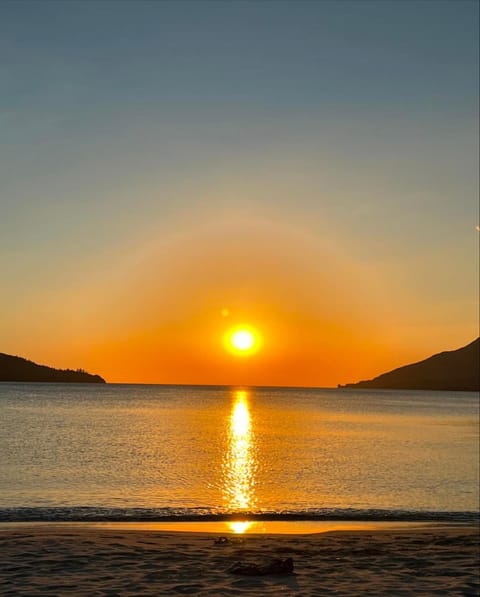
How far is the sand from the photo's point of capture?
51.9ft

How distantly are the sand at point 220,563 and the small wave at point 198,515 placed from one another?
431 centimetres

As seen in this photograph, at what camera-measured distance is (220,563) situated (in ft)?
61.8

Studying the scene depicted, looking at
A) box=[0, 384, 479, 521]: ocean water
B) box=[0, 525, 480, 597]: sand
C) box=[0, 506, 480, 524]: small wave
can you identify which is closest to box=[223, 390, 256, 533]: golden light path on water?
box=[0, 384, 479, 521]: ocean water

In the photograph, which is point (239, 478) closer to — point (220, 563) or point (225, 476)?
point (225, 476)

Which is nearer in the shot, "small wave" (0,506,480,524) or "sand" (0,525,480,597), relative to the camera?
"sand" (0,525,480,597)

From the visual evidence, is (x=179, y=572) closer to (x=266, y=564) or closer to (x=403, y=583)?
(x=266, y=564)

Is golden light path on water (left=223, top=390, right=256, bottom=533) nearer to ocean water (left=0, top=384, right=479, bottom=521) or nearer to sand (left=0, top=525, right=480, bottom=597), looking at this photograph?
ocean water (left=0, top=384, right=479, bottom=521)

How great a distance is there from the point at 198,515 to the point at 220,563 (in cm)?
1328

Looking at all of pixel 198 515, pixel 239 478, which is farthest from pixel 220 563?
pixel 239 478

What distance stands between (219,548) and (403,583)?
6.26m

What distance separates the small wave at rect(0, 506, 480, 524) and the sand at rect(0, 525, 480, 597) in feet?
14.1

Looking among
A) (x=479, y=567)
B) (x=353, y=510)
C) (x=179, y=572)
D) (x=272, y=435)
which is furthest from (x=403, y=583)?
(x=272, y=435)

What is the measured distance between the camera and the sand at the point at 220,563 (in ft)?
51.9

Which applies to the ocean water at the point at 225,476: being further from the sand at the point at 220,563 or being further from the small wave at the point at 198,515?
the sand at the point at 220,563
